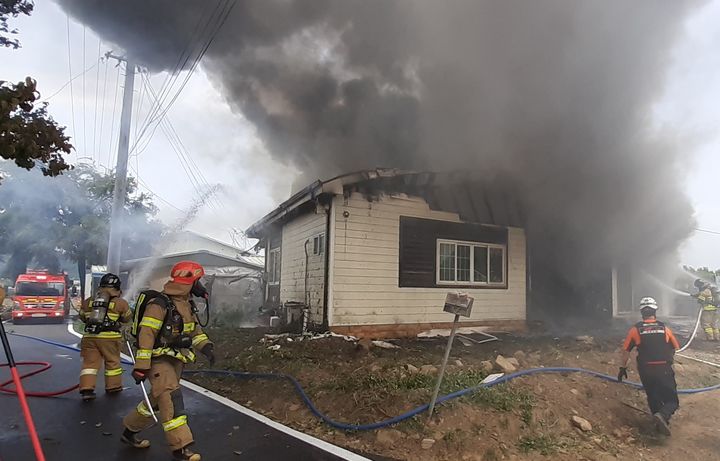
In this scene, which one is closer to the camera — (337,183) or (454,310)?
(454,310)

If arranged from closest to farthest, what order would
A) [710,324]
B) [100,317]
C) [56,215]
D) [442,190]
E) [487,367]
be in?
1. [100,317]
2. [487,367]
3. [442,190]
4. [710,324]
5. [56,215]

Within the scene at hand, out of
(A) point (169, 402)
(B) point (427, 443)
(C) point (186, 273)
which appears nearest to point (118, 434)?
(A) point (169, 402)

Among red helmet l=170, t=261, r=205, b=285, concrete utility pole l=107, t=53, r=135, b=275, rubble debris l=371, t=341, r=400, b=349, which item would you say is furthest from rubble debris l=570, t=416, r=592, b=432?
concrete utility pole l=107, t=53, r=135, b=275

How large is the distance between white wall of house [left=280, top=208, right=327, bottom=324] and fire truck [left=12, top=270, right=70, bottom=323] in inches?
523

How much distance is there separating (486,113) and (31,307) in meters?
19.5

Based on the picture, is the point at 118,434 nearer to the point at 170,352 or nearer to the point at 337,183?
the point at 170,352

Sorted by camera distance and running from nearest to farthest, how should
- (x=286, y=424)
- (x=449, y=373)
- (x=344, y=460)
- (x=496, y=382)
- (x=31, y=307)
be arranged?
1. (x=344, y=460)
2. (x=286, y=424)
3. (x=496, y=382)
4. (x=449, y=373)
5. (x=31, y=307)

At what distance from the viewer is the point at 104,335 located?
5.72m

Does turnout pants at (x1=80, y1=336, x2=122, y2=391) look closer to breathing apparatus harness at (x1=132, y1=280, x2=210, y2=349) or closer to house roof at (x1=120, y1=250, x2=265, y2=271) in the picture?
breathing apparatus harness at (x1=132, y1=280, x2=210, y2=349)

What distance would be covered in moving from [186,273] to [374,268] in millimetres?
5585

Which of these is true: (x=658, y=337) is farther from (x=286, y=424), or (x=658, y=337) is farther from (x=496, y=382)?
(x=286, y=424)

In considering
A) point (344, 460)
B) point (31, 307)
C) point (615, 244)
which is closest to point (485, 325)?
point (615, 244)

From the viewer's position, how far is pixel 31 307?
19.2m

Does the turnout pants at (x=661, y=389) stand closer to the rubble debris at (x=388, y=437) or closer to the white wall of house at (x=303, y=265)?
the rubble debris at (x=388, y=437)
